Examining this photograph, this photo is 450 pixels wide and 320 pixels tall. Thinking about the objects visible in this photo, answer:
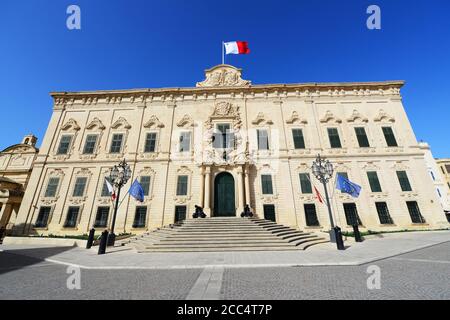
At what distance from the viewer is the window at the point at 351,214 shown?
16031 millimetres

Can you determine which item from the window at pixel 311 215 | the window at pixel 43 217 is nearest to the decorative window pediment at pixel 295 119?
the window at pixel 311 215

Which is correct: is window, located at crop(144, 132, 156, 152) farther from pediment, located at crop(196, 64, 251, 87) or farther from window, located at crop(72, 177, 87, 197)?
pediment, located at crop(196, 64, 251, 87)

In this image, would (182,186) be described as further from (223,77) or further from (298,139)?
(223,77)

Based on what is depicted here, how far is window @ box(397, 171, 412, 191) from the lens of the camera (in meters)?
16.7

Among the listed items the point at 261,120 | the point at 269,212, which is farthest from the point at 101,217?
the point at 261,120

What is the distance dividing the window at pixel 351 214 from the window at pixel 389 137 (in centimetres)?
760

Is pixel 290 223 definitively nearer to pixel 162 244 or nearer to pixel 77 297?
pixel 162 244

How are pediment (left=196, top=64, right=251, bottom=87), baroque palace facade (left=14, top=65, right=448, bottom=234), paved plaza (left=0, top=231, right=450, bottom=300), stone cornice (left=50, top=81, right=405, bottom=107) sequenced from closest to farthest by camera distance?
paved plaza (left=0, top=231, right=450, bottom=300), baroque palace facade (left=14, top=65, right=448, bottom=234), stone cornice (left=50, top=81, right=405, bottom=107), pediment (left=196, top=64, right=251, bottom=87)

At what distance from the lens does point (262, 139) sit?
749 inches

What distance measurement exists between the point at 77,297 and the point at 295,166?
17102 millimetres

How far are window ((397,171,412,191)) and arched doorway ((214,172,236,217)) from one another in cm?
1522

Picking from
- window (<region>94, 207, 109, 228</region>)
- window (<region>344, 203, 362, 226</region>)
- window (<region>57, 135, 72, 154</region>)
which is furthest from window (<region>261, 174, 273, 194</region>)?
window (<region>57, 135, 72, 154</region>)

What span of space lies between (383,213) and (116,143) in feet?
84.3

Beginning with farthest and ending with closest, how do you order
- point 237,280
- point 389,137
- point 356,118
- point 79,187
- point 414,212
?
1. point 356,118
2. point 389,137
3. point 79,187
4. point 414,212
5. point 237,280
